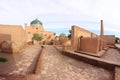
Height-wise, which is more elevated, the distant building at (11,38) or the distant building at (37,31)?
the distant building at (37,31)

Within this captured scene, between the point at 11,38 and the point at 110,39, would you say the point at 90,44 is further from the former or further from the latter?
the point at 110,39

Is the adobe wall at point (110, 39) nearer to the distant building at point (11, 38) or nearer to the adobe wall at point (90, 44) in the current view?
the adobe wall at point (90, 44)

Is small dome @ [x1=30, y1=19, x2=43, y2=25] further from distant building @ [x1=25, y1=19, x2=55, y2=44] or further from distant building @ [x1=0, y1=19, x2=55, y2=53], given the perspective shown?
distant building @ [x1=0, y1=19, x2=55, y2=53]

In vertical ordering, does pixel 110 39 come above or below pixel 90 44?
above

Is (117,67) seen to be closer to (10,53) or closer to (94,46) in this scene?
(94,46)

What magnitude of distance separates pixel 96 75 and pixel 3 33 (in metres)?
9.13

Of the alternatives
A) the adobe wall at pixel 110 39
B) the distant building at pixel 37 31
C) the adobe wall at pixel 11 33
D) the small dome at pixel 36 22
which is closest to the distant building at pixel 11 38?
the adobe wall at pixel 11 33

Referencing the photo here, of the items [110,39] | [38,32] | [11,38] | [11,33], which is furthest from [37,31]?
[11,38]

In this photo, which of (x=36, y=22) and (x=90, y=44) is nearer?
(x=90, y=44)

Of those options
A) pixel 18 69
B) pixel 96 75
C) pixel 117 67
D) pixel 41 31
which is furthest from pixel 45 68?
pixel 41 31

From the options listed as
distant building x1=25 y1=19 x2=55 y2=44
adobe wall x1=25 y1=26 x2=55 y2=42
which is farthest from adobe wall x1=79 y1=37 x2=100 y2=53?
adobe wall x1=25 y1=26 x2=55 y2=42

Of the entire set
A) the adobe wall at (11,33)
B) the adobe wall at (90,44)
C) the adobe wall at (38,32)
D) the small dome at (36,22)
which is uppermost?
the small dome at (36,22)

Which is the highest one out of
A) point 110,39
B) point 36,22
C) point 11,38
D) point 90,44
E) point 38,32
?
point 36,22

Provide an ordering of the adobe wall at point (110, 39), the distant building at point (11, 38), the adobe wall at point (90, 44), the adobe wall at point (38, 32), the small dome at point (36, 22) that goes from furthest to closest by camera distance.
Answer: the small dome at point (36, 22)
the adobe wall at point (38, 32)
the adobe wall at point (110, 39)
the adobe wall at point (90, 44)
the distant building at point (11, 38)
